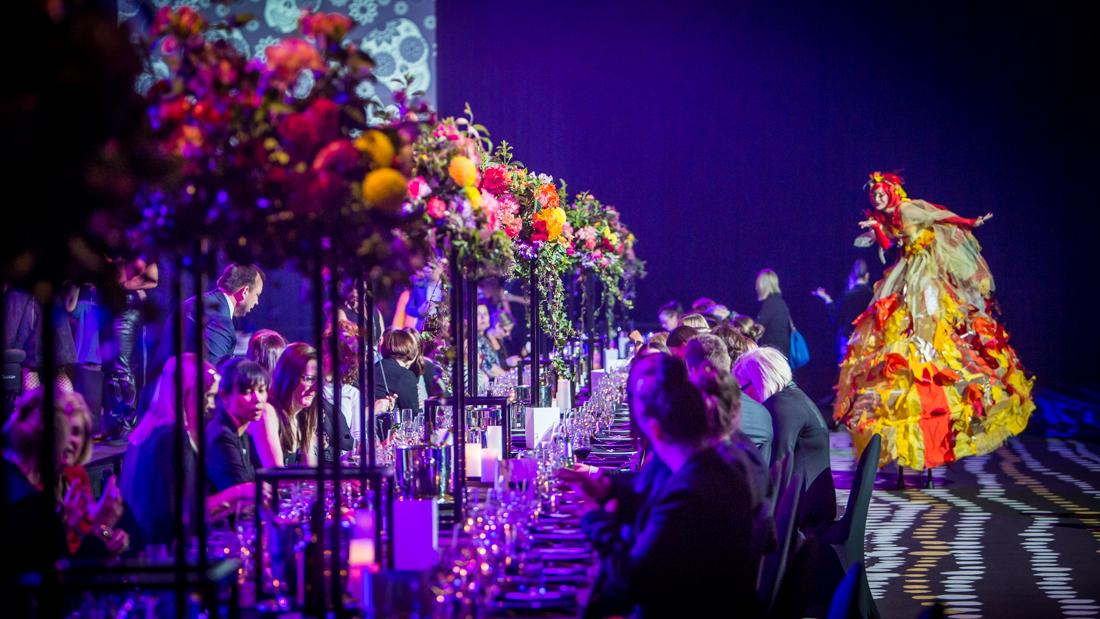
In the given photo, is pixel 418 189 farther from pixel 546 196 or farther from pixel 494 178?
pixel 546 196

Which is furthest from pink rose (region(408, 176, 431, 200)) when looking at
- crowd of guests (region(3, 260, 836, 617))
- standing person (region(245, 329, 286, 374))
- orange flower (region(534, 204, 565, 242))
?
standing person (region(245, 329, 286, 374))

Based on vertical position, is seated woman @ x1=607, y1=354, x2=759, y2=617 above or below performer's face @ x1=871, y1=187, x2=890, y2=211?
below

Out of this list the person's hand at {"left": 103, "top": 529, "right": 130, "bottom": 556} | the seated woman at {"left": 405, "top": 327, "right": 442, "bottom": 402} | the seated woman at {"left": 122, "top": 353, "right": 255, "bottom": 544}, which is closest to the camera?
the person's hand at {"left": 103, "top": 529, "right": 130, "bottom": 556}

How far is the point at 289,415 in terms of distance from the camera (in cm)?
444

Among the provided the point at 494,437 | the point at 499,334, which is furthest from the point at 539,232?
the point at 499,334

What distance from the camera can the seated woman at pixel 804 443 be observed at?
4.43m

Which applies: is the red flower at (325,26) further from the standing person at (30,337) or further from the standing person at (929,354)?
the standing person at (929,354)

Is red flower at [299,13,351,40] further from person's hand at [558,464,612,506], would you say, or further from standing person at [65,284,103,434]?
standing person at [65,284,103,434]

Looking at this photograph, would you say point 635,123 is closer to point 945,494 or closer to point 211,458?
point 945,494

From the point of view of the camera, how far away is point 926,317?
7.41 meters

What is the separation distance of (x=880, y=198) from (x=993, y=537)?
233 cm

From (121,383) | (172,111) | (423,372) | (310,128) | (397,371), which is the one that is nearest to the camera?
(172,111)

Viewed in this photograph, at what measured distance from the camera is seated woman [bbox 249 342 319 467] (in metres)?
4.23

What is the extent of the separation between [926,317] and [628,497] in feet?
15.1
